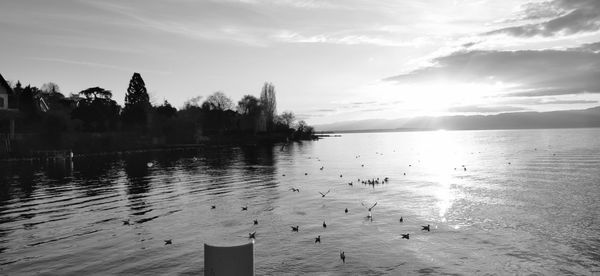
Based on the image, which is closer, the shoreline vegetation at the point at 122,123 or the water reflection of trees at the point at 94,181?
the water reflection of trees at the point at 94,181

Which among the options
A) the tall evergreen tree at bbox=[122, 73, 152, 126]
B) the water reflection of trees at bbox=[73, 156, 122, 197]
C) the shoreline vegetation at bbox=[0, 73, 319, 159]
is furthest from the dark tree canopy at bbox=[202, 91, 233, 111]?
the water reflection of trees at bbox=[73, 156, 122, 197]

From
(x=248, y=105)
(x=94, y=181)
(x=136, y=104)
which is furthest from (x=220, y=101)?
(x=94, y=181)

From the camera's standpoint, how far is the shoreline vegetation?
91250mm

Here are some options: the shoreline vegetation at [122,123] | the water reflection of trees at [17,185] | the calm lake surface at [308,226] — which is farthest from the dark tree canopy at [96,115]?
the calm lake surface at [308,226]

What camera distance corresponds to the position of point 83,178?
52.6m

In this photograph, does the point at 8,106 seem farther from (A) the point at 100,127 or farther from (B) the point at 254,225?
(B) the point at 254,225

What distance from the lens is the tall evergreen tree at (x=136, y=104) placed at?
404 feet

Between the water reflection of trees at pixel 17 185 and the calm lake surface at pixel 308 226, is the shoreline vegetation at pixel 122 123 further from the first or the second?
the calm lake surface at pixel 308 226

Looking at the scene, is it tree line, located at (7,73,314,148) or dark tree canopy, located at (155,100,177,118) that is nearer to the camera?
tree line, located at (7,73,314,148)

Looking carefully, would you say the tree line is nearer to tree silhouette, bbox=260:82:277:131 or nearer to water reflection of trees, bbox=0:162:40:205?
tree silhouette, bbox=260:82:277:131

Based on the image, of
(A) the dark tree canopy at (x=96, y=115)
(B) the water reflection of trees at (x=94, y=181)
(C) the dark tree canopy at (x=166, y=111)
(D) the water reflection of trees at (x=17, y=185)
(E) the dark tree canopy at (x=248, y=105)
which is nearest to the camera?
(D) the water reflection of trees at (x=17, y=185)

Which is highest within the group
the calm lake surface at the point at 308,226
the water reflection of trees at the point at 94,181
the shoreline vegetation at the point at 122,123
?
the shoreline vegetation at the point at 122,123

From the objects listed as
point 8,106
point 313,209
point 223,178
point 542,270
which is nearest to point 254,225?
point 313,209

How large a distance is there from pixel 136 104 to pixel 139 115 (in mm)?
4455
